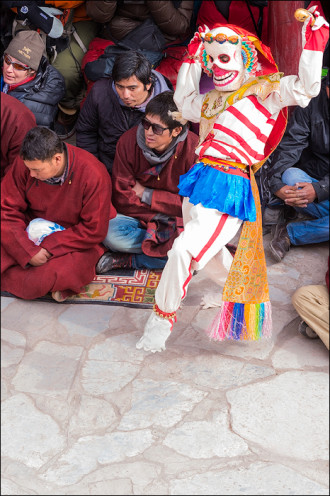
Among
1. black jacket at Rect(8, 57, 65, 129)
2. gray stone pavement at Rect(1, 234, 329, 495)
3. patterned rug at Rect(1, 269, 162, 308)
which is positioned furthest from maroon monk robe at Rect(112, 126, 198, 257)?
gray stone pavement at Rect(1, 234, 329, 495)

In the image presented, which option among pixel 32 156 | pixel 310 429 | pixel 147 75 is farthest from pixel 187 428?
pixel 147 75

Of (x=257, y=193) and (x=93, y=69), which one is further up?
(x=257, y=193)

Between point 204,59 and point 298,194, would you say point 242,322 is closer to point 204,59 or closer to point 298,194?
point 298,194

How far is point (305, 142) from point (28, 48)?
1.30 meters

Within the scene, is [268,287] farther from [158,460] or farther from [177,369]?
[158,460]

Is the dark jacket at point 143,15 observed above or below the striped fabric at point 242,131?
below

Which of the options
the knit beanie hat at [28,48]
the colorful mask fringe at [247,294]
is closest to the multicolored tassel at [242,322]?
the colorful mask fringe at [247,294]

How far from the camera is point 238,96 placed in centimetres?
223

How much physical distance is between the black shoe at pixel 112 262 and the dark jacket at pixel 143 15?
42.1 inches

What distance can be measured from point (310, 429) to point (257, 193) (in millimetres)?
794

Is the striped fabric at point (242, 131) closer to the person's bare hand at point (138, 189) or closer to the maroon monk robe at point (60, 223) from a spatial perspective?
the maroon monk robe at point (60, 223)

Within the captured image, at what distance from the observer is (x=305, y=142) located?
229 cm

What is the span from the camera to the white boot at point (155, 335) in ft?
8.02

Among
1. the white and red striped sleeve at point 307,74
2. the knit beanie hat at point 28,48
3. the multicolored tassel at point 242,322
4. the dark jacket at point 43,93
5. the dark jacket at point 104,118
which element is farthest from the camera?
the dark jacket at point 104,118
